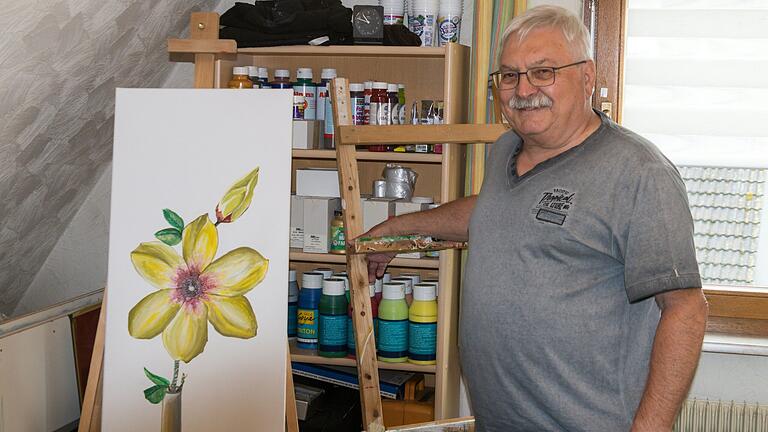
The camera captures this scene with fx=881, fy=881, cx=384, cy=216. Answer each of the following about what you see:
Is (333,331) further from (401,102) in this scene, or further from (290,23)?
(290,23)

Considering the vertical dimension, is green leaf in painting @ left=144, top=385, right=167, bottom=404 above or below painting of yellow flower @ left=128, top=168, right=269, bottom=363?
below

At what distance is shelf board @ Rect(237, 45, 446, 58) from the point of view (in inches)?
92.8

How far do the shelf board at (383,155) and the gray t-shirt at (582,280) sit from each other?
714mm

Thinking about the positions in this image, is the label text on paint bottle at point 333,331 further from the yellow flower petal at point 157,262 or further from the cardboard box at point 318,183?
the yellow flower petal at point 157,262

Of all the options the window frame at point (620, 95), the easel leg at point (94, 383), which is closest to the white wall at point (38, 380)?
the easel leg at point (94, 383)

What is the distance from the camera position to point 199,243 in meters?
2.02

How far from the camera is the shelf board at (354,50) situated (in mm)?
2357

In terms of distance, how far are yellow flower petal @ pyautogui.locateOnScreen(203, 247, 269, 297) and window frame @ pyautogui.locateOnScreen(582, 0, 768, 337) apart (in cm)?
116

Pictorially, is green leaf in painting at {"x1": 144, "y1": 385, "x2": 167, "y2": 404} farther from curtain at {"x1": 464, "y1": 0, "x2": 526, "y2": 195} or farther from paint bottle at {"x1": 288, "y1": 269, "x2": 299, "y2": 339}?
curtain at {"x1": 464, "y1": 0, "x2": 526, "y2": 195}

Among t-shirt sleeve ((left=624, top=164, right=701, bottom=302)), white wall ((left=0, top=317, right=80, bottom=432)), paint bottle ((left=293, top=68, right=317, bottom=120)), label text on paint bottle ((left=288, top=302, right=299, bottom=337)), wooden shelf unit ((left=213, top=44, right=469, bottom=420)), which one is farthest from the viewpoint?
label text on paint bottle ((left=288, top=302, right=299, bottom=337))

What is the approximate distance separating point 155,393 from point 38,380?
1.42 feet

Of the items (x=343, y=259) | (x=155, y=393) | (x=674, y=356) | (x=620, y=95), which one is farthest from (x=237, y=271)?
(x=620, y=95)

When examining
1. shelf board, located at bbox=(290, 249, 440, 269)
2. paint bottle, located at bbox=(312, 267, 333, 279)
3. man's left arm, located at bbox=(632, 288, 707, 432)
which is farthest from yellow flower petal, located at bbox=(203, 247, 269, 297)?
man's left arm, located at bbox=(632, 288, 707, 432)

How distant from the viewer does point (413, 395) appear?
2.54 m
